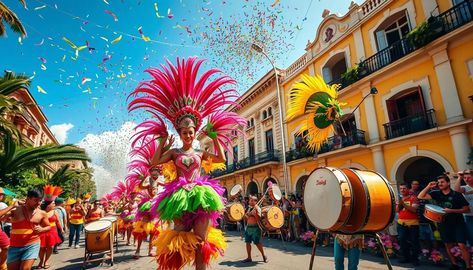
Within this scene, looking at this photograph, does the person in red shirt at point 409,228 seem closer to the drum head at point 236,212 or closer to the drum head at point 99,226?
the drum head at point 236,212

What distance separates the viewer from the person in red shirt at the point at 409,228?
6.93m

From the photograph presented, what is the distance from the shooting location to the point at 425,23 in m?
11.1

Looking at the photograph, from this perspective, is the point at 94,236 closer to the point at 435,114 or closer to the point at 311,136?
the point at 311,136

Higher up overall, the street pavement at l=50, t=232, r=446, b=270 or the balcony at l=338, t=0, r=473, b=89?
the balcony at l=338, t=0, r=473, b=89

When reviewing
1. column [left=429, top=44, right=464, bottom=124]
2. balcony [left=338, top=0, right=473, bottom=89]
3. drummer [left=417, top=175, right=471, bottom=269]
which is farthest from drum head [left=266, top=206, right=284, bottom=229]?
balcony [left=338, top=0, right=473, bottom=89]

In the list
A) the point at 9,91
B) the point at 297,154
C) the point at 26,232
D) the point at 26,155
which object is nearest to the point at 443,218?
the point at 26,232

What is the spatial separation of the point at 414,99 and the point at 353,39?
5.13 metres

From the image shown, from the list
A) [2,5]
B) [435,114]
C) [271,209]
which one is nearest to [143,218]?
[271,209]

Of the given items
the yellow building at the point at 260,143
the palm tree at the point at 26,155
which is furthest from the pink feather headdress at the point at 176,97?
the yellow building at the point at 260,143

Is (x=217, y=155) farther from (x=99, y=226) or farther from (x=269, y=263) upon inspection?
(x=269, y=263)

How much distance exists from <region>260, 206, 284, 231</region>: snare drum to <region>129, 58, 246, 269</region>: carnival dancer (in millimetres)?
5574

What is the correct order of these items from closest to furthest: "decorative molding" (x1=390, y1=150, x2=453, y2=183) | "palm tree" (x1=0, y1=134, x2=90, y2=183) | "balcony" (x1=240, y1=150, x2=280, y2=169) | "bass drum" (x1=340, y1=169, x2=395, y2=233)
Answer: "bass drum" (x1=340, y1=169, x2=395, y2=233) < "decorative molding" (x1=390, y1=150, x2=453, y2=183) < "palm tree" (x1=0, y1=134, x2=90, y2=183) < "balcony" (x1=240, y1=150, x2=280, y2=169)

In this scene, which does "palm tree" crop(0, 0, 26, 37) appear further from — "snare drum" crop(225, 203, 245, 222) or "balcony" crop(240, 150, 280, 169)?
"balcony" crop(240, 150, 280, 169)

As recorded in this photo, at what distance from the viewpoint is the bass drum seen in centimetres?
288
